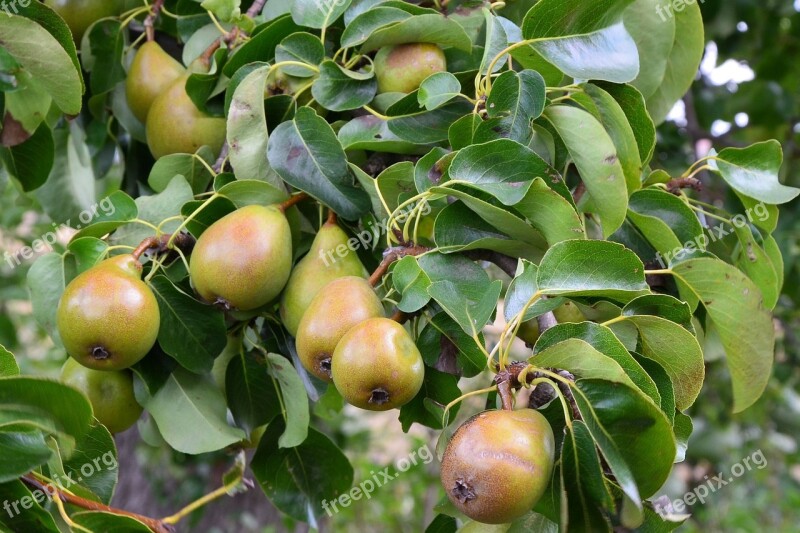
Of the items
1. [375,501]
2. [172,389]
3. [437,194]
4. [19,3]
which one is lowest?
[375,501]

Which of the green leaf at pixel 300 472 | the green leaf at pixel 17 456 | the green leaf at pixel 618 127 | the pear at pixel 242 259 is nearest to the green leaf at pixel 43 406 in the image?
the green leaf at pixel 17 456

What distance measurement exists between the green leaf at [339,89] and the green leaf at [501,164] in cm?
22

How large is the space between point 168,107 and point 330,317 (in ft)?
1.64

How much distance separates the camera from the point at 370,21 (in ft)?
3.36

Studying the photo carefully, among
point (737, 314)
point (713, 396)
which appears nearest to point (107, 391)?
point (737, 314)

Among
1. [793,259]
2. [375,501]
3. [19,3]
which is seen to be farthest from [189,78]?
[375,501]

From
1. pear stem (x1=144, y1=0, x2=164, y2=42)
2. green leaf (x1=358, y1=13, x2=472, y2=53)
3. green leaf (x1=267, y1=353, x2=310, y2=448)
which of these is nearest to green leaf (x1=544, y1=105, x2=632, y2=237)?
green leaf (x1=358, y1=13, x2=472, y2=53)

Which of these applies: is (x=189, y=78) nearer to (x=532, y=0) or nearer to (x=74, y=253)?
(x=74, y=253)

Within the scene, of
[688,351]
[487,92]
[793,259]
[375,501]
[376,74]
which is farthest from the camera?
[375,501]

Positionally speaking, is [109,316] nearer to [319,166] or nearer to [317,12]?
[319,166]

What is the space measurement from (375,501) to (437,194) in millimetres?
3254

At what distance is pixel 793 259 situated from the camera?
219 centimetres

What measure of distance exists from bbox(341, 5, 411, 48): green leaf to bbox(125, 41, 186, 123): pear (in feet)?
1.14

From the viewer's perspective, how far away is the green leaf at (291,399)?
102 cm
